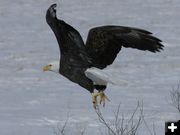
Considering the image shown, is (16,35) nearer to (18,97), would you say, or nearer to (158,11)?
(158,11)

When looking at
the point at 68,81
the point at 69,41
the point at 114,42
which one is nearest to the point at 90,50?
the point at 114,42

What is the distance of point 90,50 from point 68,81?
6954 millimetres

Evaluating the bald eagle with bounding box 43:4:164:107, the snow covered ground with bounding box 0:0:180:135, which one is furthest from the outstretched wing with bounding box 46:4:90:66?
the snow covered ground with bounding box 0:0:180:135

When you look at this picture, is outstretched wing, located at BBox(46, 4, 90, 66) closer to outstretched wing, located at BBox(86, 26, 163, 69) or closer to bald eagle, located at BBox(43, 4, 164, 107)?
bald eagle, located at BBox(43, 4, 164, 107)

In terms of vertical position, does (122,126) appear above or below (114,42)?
below

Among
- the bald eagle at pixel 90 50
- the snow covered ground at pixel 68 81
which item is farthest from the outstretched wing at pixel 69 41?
the snow covered ground at pixel 68 81

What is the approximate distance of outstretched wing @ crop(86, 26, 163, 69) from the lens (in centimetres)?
Result: 480

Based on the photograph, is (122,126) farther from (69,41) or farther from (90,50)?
(69,41)

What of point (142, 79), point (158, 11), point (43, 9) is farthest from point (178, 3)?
point (142, 79)

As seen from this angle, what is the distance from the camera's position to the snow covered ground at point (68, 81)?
339 inches

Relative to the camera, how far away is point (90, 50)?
16.0 ft

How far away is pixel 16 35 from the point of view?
19.2 metres

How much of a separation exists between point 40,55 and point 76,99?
5.96 metres

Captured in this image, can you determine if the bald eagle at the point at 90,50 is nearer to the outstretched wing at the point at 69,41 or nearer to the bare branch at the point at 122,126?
the outstretched wing at the point at 69,41
